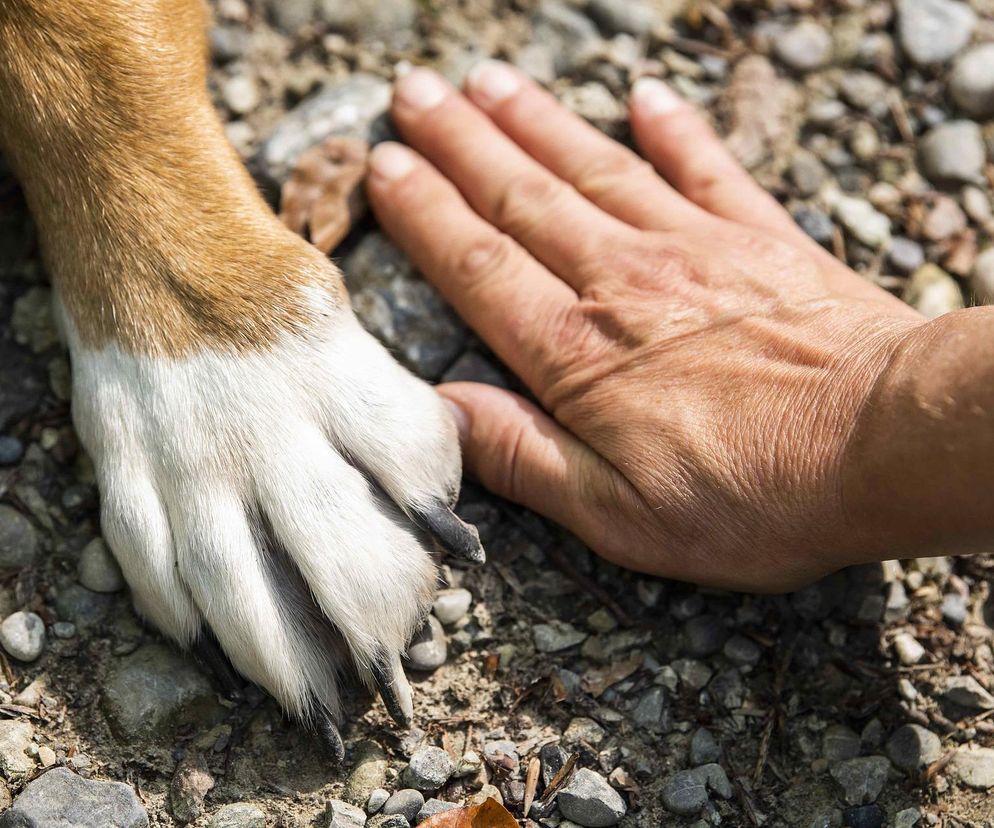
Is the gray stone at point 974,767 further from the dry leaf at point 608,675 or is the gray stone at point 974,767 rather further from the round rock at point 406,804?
the round rock at point 406,804

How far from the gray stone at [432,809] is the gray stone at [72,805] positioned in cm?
52

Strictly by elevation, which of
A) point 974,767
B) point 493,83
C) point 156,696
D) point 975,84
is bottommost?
point 974,767

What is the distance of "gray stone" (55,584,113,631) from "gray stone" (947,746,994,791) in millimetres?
1797

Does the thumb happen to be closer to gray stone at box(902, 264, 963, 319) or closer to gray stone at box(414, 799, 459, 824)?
gray stone at box(414, 799, 459, 824)

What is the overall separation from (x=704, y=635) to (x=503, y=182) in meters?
1.23

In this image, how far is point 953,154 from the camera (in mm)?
2871

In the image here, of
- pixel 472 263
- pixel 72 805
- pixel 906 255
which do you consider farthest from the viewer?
pixel 906 255

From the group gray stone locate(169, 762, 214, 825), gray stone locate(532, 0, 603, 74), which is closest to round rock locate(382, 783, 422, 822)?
gray stone locate(169, 762, 214, 825)

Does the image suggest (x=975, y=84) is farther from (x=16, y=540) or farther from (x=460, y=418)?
(x=16, y=540)

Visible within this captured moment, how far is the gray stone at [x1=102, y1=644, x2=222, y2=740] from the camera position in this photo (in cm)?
204

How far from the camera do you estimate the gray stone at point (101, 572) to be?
7.09 feet

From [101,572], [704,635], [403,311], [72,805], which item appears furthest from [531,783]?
[403,311]

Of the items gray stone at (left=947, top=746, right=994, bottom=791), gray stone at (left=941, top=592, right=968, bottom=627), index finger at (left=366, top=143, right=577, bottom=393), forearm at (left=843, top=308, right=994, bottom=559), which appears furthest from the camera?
index finger at (left=366, top=143, right=577, bottom=393)

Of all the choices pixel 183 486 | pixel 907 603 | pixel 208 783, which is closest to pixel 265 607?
pixel 183 486
